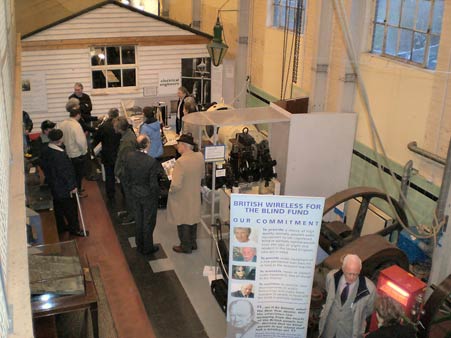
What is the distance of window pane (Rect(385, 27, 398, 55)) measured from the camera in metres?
7.36

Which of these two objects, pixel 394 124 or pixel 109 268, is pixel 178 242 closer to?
pixel 109 268

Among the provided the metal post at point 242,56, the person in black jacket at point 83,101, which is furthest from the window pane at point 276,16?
the person in black jacket at point 83,101

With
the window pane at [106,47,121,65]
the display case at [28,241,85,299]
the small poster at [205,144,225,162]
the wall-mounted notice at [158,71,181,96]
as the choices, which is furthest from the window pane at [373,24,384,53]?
the window pane at [106,47,121,65]

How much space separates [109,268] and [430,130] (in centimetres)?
460

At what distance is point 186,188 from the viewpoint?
713 centimetres

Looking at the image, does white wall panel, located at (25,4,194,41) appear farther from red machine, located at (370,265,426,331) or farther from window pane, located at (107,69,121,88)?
red machine, located at (370,265,426,331)

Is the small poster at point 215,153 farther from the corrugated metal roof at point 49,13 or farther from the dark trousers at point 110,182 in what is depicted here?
the corrugated metal roof at point 49,13

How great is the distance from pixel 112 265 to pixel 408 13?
5.31 m

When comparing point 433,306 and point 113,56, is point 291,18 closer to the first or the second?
point 113,56

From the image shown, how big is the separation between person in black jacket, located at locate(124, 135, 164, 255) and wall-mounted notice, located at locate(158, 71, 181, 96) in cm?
504

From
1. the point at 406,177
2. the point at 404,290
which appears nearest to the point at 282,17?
the point at 406,177

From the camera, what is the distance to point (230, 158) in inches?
299

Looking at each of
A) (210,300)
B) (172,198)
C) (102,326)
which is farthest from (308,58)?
(102,326)

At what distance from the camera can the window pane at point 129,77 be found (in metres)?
11.7
